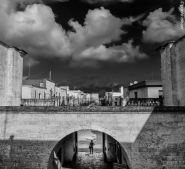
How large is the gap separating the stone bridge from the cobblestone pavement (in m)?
5.85

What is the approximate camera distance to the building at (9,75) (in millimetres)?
13234

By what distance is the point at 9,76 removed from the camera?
1387cm

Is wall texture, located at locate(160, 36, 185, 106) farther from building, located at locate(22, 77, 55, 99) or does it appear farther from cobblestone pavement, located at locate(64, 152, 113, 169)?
building, located at locate(22, 77, 55, 99)

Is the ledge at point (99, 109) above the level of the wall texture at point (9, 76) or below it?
below

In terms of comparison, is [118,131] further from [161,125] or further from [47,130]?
[47,130]

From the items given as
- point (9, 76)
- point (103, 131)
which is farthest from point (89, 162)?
point (9, 76)

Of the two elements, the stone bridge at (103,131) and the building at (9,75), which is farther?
the building at (9,75)

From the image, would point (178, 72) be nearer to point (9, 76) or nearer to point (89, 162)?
point (89, 162)

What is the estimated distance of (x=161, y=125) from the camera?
1127 centimetres

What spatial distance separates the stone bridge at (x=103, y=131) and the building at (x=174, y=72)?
2.20 m

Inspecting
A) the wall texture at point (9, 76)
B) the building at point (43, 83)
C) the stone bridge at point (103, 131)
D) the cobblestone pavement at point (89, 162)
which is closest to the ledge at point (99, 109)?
the stone bridge at point (103, 131)

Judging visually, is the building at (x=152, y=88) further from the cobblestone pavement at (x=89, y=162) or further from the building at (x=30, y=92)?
the building at (x=30, y=92)

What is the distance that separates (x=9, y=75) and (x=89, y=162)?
1084cm

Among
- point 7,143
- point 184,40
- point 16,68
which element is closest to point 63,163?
point 7,143
